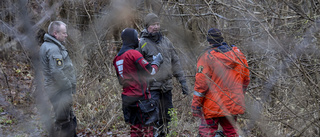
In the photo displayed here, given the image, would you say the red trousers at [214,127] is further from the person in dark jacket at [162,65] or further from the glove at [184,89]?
the glove at [184,89]

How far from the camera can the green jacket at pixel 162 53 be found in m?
4.56

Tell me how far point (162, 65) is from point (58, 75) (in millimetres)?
1487

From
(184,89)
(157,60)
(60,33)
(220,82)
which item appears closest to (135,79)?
(157,60)

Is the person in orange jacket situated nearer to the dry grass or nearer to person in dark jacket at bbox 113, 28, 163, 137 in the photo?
the dry grass

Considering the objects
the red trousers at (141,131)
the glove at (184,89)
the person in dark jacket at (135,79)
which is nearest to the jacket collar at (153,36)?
the person in dark jacket at (135,79)

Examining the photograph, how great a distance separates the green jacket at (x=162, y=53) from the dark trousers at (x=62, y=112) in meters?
1.26

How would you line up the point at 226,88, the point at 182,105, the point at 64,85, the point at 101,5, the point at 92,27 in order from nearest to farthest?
the point at 226,88, the point at 64,85, the point at 182,105, the point at 92,27, the point at 101,5

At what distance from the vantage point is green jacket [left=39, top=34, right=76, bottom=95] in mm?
4379

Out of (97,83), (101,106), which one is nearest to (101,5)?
(97,83)

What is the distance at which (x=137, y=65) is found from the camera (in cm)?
408

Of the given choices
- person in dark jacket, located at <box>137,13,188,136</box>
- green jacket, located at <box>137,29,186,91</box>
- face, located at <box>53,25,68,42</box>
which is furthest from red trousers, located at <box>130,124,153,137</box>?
face, located at <box>53,25,68,42</box>

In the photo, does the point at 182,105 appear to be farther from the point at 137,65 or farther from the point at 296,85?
the point at 296,85

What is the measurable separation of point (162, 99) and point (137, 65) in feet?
2.96

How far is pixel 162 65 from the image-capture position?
473cm
